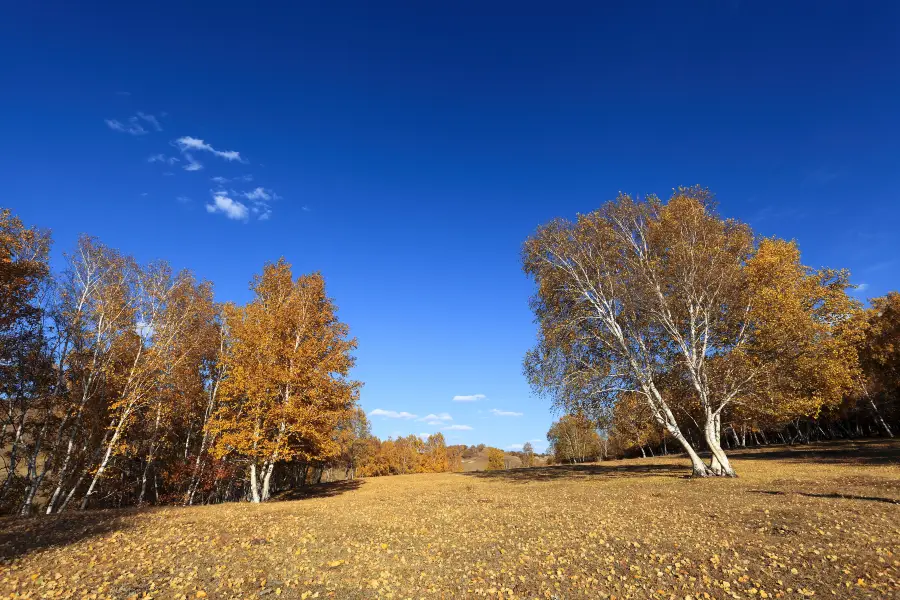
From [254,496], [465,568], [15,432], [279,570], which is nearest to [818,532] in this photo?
[465,568]

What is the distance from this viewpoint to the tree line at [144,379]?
19.8 m

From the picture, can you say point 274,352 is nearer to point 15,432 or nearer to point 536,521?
point 15,432

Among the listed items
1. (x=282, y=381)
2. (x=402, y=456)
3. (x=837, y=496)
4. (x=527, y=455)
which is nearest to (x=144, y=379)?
(x=282, y=381)

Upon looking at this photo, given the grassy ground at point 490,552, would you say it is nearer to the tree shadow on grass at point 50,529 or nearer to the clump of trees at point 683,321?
A: the tree shadow on grass at point 50,529

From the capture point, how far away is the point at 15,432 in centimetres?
1991

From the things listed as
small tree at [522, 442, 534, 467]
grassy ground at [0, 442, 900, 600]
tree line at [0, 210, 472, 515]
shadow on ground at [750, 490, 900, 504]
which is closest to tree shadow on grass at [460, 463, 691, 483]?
shadow on ground at [750, 490, 900, 504]

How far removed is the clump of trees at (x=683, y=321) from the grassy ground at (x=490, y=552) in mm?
8555

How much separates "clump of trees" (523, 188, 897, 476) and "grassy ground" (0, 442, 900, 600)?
28.1ft

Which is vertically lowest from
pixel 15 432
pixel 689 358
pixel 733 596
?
pixel 733 596

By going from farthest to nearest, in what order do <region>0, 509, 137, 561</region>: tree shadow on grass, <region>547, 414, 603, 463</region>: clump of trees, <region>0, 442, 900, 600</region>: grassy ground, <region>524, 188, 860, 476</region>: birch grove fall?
<region>547, 414, 603, 463</region>: clump of trees
<region>524, 188, 860, 476</region>: birch grove
<region>0, 509, 137, 561</region>: tree shadow on grass
<region>0, 442, 900, 600</region>: grassy ground

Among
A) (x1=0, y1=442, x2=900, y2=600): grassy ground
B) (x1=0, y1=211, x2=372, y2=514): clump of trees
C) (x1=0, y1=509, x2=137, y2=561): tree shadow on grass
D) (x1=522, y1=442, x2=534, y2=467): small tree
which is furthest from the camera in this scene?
(x1=522, y1=442, x2=534, y2=467): small tree

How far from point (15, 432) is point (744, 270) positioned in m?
41.7

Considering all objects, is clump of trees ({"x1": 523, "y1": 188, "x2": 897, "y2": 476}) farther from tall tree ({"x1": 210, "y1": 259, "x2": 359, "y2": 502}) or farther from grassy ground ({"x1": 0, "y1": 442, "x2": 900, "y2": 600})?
tall tree ({"x1": 210, "y1": 259, "x2": 359, "y2": 502})

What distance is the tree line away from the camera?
65.1 feet
